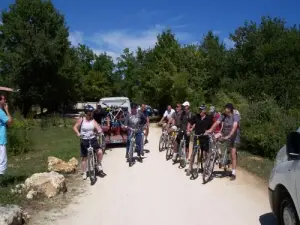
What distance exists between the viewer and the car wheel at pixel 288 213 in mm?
4930

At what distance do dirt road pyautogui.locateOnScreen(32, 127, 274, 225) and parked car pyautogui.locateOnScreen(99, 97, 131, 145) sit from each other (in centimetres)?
631

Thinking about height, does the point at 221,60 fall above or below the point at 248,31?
below

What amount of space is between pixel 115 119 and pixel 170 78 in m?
15.7

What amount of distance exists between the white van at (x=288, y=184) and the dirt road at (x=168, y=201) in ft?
3.46

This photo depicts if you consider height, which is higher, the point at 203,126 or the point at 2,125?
the point at 2,125

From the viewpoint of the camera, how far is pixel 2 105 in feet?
28.8

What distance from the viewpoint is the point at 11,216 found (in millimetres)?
5980

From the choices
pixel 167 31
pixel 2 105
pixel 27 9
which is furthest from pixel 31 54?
pixel 2 105

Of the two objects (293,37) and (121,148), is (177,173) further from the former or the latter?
(293,37)

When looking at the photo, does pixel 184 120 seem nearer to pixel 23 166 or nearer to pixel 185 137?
pixel 185 137

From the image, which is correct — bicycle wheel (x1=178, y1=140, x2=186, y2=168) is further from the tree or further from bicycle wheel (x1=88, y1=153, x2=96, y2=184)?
the tree

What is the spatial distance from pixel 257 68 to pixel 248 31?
5.33 metres

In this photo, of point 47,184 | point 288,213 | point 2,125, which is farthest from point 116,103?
point 288,213

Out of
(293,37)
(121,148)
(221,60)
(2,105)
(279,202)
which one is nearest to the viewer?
(279,202)
